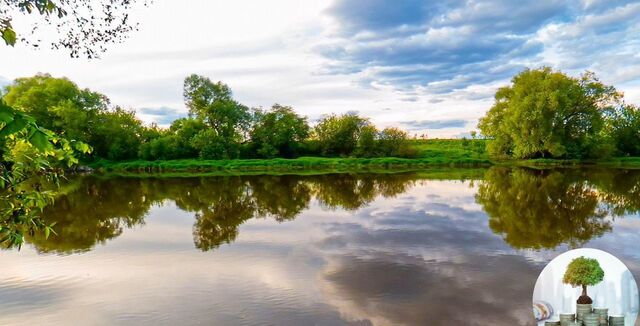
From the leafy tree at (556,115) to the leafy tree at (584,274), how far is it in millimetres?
59789

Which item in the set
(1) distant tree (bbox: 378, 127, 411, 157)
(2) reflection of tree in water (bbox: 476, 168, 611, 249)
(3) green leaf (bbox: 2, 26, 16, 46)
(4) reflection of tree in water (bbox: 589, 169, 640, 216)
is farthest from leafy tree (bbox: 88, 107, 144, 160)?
(3) green leaf (bbox: 2, 26, 16, 46)

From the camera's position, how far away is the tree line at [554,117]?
58000mm

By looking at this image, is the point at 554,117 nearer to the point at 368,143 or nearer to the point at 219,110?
the point at 368,143

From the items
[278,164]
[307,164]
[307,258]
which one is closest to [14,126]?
[307,258]

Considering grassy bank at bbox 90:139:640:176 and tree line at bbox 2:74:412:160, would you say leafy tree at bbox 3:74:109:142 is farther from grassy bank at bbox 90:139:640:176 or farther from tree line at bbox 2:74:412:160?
grassy bank at bbox 90:139:640:176

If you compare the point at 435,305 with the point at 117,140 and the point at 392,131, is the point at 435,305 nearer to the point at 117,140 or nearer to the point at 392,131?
the point at 392,131

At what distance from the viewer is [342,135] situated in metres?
74.3

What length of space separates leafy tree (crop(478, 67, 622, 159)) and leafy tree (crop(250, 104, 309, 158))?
1375 inches

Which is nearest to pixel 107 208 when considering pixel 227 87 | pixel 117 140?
pixel 117 140

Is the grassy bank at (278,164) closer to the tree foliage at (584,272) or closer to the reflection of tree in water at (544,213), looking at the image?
the reflection of tree in water at (544,213)

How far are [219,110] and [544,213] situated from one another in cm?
6381

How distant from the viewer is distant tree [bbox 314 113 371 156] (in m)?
74.2

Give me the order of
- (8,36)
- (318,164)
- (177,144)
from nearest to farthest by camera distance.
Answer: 1. (8,36)
2. (318,164)
3. (177,144)

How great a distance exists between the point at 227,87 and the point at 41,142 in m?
80.2
